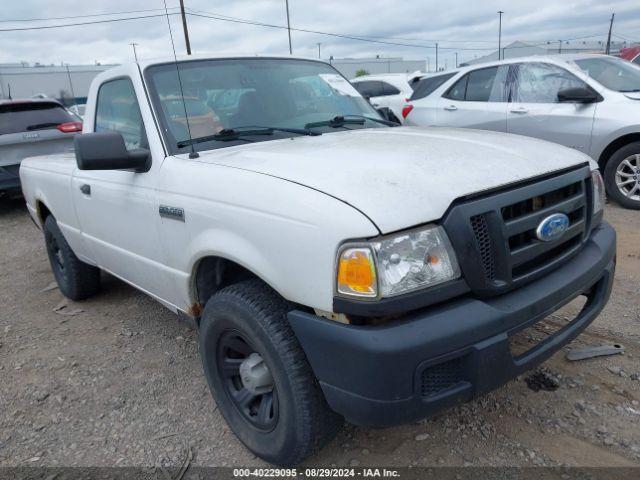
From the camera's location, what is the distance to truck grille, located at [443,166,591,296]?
1781 mm

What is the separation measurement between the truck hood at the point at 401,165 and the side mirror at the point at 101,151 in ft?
1.26

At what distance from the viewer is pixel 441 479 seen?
213cm

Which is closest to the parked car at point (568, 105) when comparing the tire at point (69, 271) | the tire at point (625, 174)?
the tire at point (625, 174)

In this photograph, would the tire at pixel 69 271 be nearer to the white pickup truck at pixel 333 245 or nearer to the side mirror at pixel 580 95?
the white pickup truck at pixel 333 245

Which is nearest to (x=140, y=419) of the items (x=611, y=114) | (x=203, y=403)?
(x=203, y=403)

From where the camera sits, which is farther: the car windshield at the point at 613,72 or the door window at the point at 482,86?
the door window at the point at 482,86

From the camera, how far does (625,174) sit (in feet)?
18.6

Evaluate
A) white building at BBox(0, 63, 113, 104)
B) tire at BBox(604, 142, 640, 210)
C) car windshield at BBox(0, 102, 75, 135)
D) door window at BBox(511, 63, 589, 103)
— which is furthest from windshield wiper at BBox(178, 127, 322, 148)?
white building at BBox(0, 63, 113, 104)

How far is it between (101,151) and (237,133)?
693 mm

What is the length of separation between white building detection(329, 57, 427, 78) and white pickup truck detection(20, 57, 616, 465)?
63437 mm

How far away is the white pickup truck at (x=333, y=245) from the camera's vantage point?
1.72m

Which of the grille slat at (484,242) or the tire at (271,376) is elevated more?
the grille slat at (484,242)

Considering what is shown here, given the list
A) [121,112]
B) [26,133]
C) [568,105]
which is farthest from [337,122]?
[26,133]

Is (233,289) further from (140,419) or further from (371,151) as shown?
(140,419)
